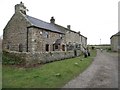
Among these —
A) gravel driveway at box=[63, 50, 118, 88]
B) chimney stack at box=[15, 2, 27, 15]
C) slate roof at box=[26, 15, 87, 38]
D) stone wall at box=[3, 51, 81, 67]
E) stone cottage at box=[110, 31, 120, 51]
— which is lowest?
gravel driveway at box=[63, 50, 118, 88]

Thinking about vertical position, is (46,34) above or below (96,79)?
above

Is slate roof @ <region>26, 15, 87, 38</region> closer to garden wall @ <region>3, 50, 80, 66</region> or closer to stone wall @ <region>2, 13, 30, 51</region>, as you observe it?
stone wall @ <region>2, 13, 30, 51</region>

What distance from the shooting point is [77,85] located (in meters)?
11.3

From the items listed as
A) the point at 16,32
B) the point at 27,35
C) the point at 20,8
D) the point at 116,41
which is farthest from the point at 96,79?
the point at 116,41

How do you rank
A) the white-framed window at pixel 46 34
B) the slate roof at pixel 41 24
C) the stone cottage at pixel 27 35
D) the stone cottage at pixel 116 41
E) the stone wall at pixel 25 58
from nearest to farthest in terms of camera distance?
the stone wall at pixel 25 58 < the stone cottage at pixel 27 35 < the slate roof at pixel 41 24 < the white-framed window at pixel 46 34 < the stone cottage at pixel 116 41

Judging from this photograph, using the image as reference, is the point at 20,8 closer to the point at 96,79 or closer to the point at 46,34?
the point at 46,34

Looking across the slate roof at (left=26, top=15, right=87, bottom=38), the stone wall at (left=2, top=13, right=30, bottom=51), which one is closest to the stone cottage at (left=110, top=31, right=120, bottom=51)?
the slate roof at (left=26, top=15, right=87, bottom=38)

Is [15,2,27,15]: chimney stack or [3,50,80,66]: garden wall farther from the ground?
[15,2,27,15]: chimney stack

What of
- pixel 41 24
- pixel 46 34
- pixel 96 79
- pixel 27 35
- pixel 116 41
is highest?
pixel 41 24

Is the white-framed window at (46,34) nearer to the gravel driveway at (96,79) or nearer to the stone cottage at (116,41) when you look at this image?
the gravel driveway at (96,79)

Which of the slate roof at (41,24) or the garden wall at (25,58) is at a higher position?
the slate roof at (41,24)

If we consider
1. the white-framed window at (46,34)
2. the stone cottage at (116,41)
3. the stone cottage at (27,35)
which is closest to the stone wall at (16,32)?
the stone cottage at (27,35)

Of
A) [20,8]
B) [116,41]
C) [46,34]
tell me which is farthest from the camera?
[116,41]

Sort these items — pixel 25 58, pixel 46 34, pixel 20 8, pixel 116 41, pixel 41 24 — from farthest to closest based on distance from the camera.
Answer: pixel 116 41
pixel 41 24
pixel 46 34
pixel 20 8
pixel 25 58
